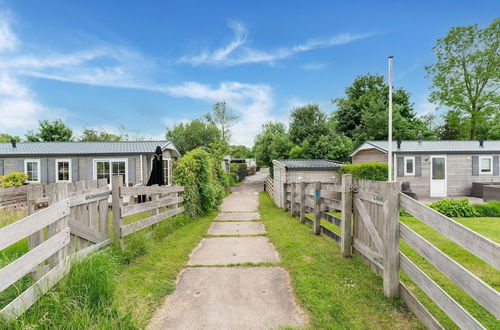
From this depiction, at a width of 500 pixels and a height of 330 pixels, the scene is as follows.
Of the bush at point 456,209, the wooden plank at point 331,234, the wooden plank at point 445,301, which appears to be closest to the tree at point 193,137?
the bush at point 456,209

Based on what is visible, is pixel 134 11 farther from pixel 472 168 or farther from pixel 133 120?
pixel 133 120

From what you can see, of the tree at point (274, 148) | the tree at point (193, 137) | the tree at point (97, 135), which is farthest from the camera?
the tree at point (97, 135)

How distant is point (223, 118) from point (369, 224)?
121ft

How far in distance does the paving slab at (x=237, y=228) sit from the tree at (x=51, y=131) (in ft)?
114

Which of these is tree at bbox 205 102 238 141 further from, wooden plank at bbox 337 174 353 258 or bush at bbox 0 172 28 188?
wooden plank at bbox 337 174 353 258

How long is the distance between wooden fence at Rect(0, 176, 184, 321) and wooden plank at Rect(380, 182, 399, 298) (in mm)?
3397

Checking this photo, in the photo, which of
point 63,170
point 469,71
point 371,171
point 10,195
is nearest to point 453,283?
point 371,171

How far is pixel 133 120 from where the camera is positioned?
3691 centimetres

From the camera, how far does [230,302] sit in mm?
2764

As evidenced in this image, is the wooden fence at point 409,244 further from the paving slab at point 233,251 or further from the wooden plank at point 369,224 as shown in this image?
the paving slab at point 233,251

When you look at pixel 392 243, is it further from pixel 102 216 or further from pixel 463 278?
pixel 102 216

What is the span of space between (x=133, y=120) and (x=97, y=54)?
72.5 feet

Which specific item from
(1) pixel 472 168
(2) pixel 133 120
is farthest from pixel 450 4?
(2) pixel 133 120

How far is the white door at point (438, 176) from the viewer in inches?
571
